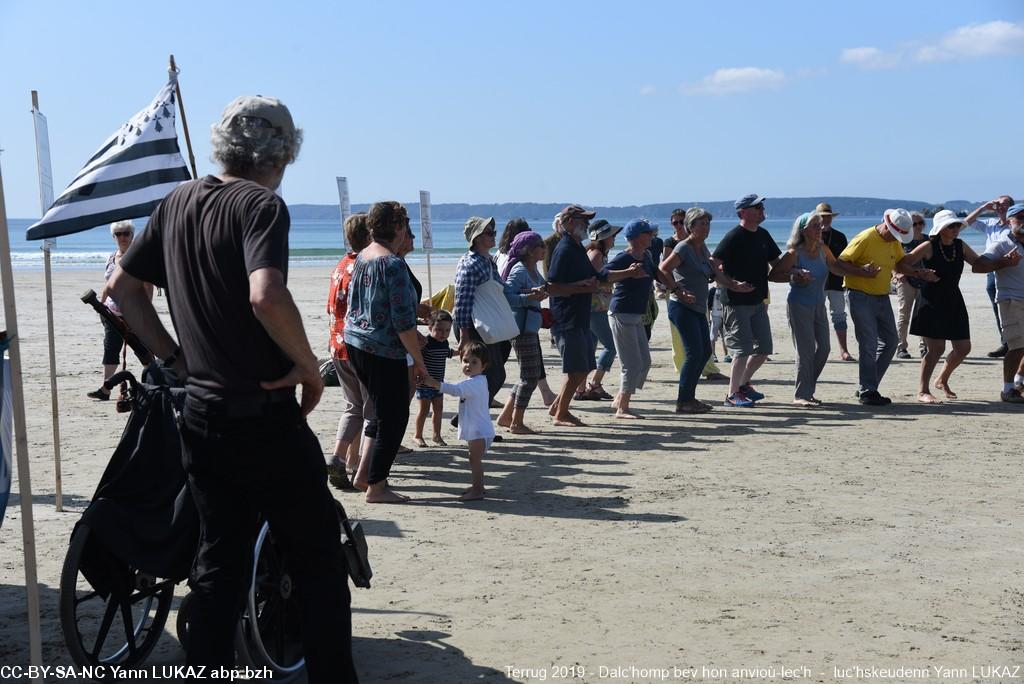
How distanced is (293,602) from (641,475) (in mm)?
4162

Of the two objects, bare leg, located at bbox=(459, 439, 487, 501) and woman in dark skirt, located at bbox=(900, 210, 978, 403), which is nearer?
bare leg, located at bbox=(459, 439, 487, 501)

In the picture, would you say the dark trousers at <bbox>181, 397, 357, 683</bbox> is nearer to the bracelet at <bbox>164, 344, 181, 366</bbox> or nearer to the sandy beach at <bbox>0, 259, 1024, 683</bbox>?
the bracelet at <bbox>164, 344, 181, 366</bbox>

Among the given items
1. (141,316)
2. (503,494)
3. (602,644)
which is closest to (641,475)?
(503,494)

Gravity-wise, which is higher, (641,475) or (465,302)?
(465,302)

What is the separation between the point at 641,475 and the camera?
8094mm

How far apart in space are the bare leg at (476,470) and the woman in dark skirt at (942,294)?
18.4 feet

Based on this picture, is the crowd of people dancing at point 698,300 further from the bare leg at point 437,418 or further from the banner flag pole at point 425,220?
the banner flag pole at point 425,220

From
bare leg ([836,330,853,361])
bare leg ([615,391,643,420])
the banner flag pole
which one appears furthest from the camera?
the banner flag pole

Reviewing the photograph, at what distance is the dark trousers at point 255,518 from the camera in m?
3.45

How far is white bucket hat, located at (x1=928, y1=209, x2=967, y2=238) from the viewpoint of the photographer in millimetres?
11070

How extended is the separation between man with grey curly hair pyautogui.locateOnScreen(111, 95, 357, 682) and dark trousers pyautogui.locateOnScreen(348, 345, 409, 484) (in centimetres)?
302

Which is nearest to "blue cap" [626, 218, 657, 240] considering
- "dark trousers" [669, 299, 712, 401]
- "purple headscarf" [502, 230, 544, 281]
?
"dark trousers" [669, 299, 712, 401]

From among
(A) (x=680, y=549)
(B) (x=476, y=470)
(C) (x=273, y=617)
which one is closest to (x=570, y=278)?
(B) (x=476, y=470)

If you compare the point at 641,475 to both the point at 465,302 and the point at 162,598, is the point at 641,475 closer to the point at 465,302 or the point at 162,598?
the point at 465,302
